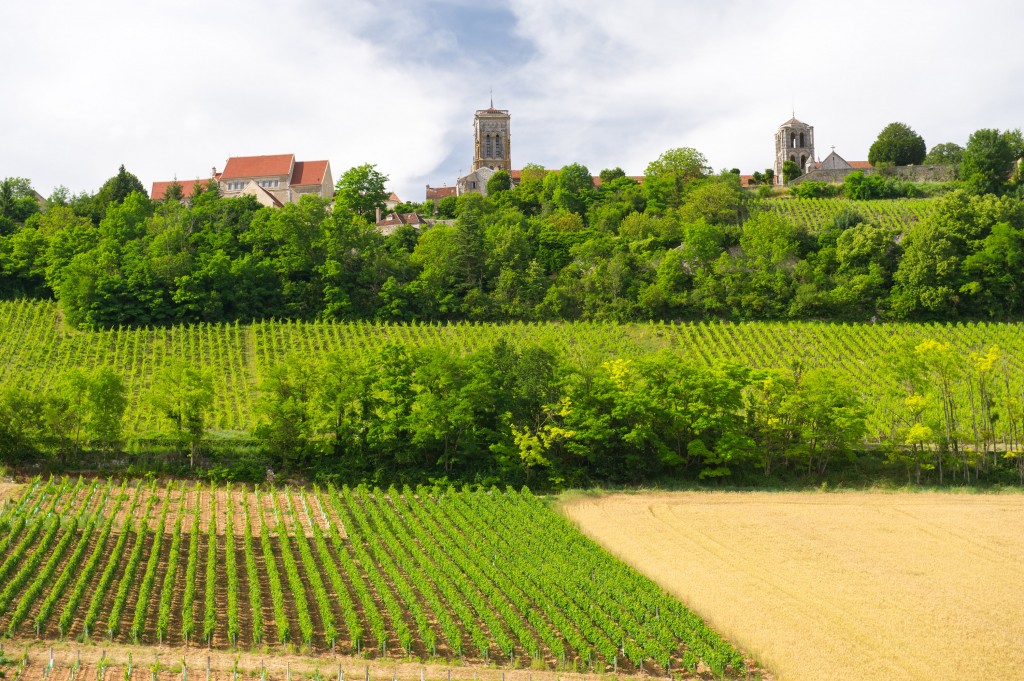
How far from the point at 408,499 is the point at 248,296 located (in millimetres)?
31501

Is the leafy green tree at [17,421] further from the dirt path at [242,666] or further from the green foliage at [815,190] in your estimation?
the green foliage at [815,190]

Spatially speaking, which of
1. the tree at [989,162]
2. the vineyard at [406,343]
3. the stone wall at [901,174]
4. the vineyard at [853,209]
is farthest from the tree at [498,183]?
the tree at [989,162]

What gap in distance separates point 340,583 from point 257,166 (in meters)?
83.3

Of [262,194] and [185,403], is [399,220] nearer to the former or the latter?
[262,194]

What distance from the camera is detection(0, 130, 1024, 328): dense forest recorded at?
60219mm

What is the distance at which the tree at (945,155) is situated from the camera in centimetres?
9344

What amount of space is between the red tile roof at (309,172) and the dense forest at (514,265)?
25.0m

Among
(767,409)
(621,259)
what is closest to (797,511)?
(767,409)

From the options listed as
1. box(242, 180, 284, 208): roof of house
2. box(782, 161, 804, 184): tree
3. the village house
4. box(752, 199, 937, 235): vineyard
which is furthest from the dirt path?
box(782, 161, 804, 184): tree

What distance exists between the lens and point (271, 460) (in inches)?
1503

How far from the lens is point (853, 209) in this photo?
75000 mm

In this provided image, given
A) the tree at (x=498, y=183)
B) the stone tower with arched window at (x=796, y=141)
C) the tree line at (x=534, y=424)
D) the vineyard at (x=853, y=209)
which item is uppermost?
the stone tower with arched window at (x=796, y=141)

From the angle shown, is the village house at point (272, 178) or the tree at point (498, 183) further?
the village house at point (272, 178)

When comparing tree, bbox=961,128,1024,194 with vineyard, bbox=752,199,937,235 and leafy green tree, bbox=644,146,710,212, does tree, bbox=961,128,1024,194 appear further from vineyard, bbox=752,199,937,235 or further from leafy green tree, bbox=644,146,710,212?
leafy green tree, bbox=644,146,710,212
